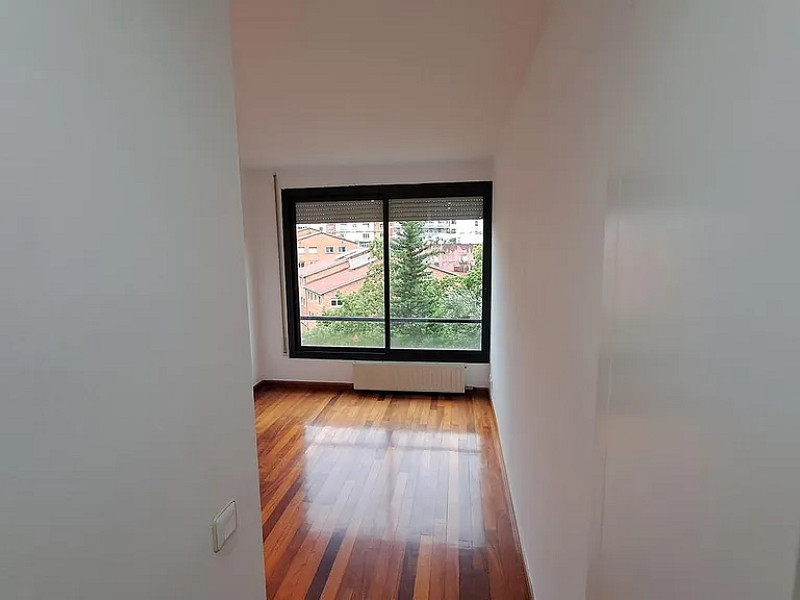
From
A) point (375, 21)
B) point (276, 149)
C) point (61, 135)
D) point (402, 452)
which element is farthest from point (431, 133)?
point (61, 135)

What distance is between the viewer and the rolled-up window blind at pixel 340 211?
495cm

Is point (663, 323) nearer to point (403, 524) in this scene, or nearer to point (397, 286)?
point (403, 524)

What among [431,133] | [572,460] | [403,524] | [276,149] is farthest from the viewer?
[276,149]

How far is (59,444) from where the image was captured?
27.6 inches

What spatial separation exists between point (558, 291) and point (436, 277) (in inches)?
135

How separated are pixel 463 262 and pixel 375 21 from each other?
11.0 feet

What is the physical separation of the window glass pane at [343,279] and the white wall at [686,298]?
3.83m

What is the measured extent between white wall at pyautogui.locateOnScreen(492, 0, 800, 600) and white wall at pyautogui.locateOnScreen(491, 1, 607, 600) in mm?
15

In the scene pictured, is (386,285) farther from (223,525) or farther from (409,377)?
(223,525)

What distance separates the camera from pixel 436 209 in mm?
4832

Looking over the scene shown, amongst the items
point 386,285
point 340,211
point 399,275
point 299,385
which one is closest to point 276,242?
point 340,211

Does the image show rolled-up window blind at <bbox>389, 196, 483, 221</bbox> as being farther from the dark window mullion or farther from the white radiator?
the white radiator

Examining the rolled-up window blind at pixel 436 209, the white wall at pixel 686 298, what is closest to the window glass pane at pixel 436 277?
the rolled-up window blind at pixel 436 209

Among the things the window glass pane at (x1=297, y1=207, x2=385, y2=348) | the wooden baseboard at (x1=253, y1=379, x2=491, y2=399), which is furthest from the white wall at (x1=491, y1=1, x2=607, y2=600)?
the wooden baseboard at (x1=253, y1=379, x2=491, y2=399)
